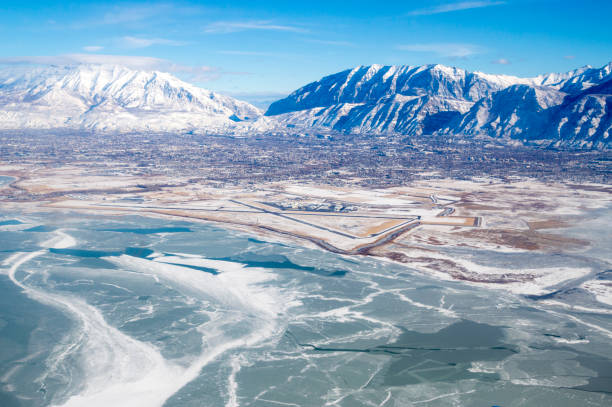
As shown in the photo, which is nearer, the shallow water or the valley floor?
the shallow water

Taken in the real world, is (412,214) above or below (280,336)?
above

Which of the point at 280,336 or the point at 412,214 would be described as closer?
the point at 280,336

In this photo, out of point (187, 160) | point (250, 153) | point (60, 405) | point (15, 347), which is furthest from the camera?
point (250, 153)

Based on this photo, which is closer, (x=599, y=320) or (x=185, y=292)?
(x=599, y=320)

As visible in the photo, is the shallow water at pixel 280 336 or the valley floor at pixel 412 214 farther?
the valley floor at pixel 412 214

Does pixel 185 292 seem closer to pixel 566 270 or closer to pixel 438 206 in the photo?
pixel 566 270

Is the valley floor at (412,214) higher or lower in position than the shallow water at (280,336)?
higher

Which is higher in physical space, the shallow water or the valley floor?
the valley floor

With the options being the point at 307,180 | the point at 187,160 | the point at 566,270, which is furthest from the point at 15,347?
the point at 187,160
